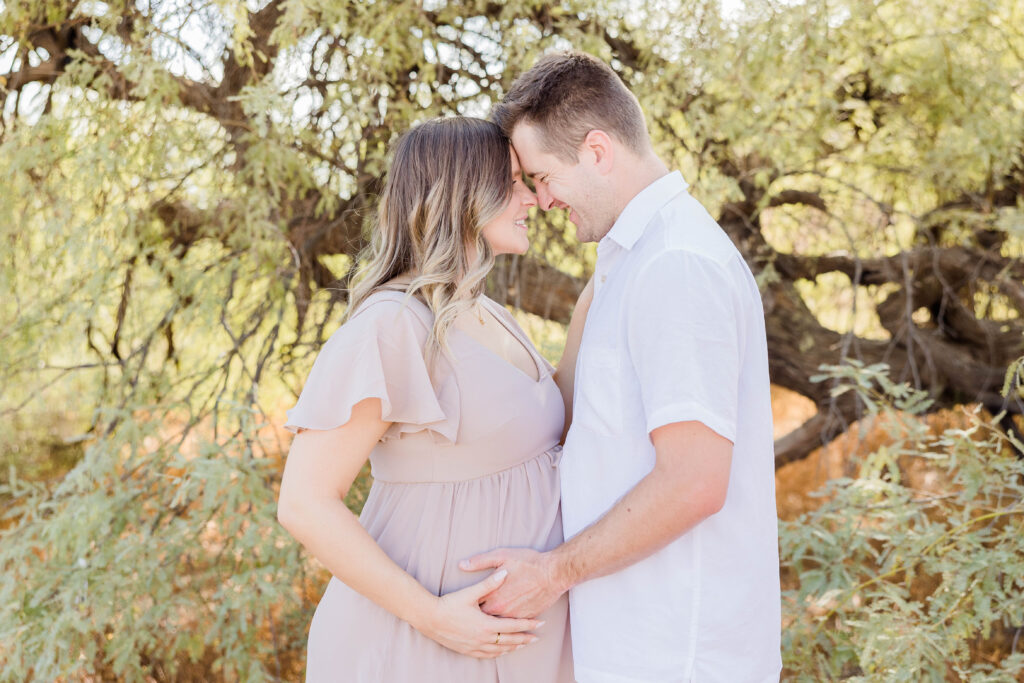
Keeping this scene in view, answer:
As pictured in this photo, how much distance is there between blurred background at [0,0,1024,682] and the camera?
294 cm

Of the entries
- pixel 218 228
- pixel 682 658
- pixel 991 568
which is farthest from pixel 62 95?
pixel 991 568

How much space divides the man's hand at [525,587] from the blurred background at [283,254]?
137 centimetres

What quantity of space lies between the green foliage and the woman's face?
1.45 m

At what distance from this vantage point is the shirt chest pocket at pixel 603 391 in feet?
5.13

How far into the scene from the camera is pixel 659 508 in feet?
4.77

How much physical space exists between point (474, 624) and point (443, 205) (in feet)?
2.63

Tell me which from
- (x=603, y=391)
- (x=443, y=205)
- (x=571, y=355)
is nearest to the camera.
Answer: (x=603, y=391)

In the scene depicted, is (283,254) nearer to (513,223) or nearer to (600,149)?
(513,223)

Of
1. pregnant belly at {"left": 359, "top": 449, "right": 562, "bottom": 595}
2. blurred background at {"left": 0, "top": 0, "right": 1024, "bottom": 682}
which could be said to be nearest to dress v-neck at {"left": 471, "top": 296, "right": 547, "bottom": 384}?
pregnant belly at {"left": 359, "top": 449, "right": 562, "bottom": 595}

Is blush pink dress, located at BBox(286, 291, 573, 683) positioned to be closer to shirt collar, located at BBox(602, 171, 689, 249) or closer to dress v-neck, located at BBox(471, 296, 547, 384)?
dress v-neck, located at BBox(471, 296, 547, 384)

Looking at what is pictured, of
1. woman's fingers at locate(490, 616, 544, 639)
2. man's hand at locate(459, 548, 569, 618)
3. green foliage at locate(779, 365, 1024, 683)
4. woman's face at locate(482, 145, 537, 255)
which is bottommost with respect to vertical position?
green foliage at locate(779, 365, 1024, 683)

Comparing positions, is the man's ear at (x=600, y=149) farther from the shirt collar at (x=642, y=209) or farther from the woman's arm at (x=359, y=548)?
the woman's arm at (x=359, y=548)

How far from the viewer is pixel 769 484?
5.32 feet

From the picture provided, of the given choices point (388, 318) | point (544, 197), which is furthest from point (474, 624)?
point (544, 197)
